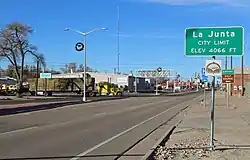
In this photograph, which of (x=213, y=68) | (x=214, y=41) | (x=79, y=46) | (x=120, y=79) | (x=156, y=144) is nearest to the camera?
(x=214, y=41)

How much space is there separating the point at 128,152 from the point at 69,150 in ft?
5.32

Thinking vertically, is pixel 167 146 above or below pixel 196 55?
below

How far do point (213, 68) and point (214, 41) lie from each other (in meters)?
0.82

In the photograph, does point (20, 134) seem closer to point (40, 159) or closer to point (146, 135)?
point (146, 135)

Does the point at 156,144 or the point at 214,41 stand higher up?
the point at 214,41

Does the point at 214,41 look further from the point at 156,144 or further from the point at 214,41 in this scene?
the point at 156,144

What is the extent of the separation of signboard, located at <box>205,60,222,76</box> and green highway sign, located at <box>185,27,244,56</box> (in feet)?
1.49

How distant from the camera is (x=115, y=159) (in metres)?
11.3

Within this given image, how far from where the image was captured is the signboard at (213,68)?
40.9 feet

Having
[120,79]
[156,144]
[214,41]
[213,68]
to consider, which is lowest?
[156,144]

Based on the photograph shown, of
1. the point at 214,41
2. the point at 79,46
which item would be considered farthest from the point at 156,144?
the point at 79,46

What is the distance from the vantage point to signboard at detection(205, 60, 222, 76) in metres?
12.5

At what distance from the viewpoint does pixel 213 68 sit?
12500 millimetres

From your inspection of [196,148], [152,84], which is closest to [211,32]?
[196,148]
